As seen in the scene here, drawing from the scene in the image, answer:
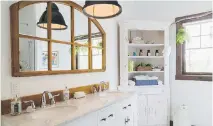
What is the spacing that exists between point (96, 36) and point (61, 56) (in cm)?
85

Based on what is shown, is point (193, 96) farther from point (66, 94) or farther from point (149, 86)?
point (66, 94)

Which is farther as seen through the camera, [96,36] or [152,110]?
[152,110]

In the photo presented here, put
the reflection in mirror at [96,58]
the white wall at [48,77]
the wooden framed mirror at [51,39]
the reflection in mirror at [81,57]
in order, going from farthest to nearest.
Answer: the reflection in mirror at [96,58]
the reflection in mirror at [81,57]
the wooden framed mirror at [51,39]
the white wall at [48,77]

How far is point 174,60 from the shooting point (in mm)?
3570

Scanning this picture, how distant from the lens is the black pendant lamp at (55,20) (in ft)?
6.59

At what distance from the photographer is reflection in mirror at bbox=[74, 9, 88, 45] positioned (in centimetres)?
253

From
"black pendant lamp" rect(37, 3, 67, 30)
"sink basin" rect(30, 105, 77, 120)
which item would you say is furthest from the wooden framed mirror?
"sink basin" rect(30, 105, 77, 120)

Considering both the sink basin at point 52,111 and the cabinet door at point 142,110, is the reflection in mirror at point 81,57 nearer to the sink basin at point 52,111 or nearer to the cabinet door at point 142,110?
the sink basin at point 52,111

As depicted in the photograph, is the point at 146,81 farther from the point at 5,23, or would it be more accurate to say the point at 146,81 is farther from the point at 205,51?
the point at 5,23

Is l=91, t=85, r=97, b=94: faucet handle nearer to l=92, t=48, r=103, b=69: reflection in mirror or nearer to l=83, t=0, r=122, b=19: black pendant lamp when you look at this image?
l=92, t=48, r=103, b=69: reflection in mirror

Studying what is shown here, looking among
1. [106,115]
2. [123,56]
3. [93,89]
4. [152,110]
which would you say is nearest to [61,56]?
Result: [93,89]

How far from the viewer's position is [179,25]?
348 cm

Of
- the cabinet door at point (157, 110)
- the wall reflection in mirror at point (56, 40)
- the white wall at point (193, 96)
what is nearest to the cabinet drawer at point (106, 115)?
the wall reflection in mirror at point (56, 40)

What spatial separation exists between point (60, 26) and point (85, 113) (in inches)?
45.2
